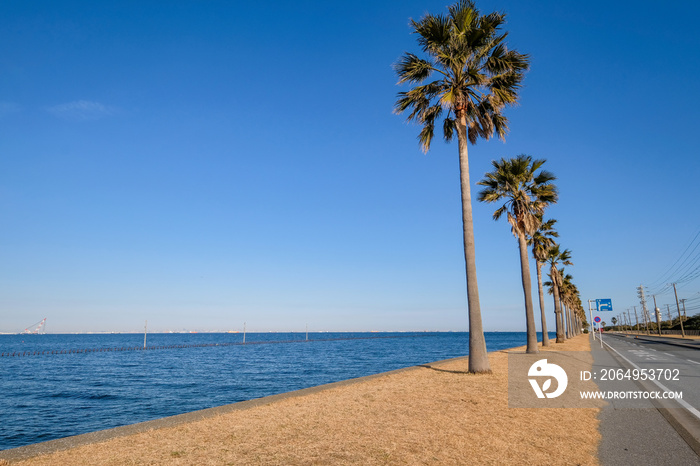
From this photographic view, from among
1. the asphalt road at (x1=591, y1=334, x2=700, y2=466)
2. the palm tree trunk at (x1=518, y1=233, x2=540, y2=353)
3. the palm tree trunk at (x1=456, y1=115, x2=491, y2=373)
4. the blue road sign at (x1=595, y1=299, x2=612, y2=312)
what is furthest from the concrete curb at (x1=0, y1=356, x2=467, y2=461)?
the blue road sign at (x1=595, y1=299, x2=612, y2=312)

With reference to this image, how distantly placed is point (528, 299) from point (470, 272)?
1246 cm

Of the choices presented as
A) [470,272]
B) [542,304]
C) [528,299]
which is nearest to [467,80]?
[470,272]

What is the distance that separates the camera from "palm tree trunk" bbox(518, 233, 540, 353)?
2611cm

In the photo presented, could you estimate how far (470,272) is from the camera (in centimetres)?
1662

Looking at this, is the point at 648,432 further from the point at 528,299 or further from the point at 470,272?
the point at 528,299

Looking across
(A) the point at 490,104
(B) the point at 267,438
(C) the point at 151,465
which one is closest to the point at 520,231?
(A) the point at 490,104

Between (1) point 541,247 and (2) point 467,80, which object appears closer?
(2) point 467,80

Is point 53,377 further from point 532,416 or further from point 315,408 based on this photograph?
point 532,416

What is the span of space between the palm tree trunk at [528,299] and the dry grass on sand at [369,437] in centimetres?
1752

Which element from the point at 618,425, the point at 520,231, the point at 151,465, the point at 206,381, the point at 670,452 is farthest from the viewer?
the point at 206,381

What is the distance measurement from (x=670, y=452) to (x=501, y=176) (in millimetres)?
22441

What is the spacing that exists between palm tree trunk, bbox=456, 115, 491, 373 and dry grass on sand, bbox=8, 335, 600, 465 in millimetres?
5229

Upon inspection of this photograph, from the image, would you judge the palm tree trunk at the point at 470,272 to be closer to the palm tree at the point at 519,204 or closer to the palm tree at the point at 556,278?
the palm tree at the point at 519,204

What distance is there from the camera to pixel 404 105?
18625 mm
